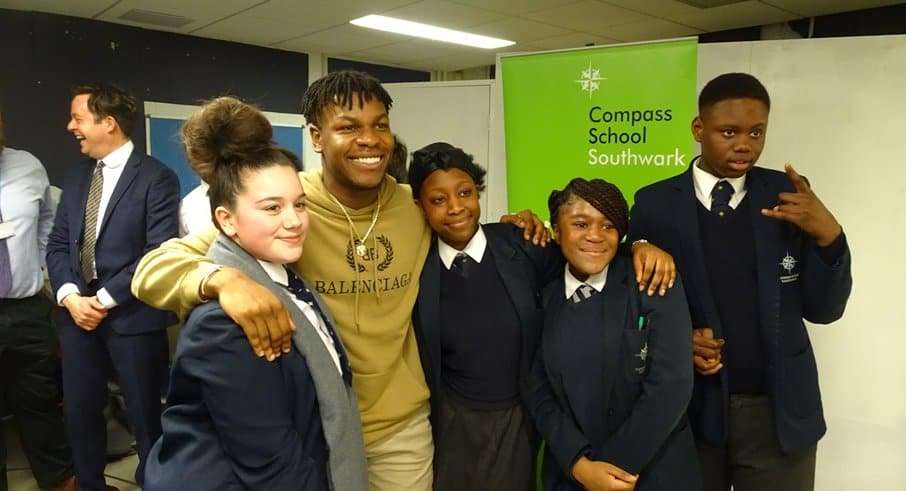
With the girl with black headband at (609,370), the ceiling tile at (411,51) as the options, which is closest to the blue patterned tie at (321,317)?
the girl with black headband at (609,370)

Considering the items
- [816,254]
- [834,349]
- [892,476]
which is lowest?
[892,476]

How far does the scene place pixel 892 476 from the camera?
8.30ft

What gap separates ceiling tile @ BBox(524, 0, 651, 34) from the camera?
4.76 metres

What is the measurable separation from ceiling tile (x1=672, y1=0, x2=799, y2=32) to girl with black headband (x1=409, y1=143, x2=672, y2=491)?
13.9ft

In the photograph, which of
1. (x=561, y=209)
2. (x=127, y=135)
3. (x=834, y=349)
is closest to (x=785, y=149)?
(x=834, y=349)

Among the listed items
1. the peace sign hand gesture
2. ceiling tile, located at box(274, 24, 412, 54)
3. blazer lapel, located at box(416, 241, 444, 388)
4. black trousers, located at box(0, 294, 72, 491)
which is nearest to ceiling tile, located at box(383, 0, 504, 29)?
ceiling tile, located at box(274, 24, 412, 54)

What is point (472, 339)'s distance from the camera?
1532 mm

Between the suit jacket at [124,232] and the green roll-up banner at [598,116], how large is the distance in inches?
63.5

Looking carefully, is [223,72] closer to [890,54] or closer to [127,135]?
[127,135]

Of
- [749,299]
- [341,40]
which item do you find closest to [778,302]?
[749,299]

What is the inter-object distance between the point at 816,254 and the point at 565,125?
140cm

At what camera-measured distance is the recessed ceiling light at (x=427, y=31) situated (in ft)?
17.4

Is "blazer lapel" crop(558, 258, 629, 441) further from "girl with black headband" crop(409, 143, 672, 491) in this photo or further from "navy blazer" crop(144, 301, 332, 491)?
"navy blazer" crop(144, 301, 332, 491)

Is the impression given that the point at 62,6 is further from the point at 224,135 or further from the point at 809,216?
the point at 809,216
